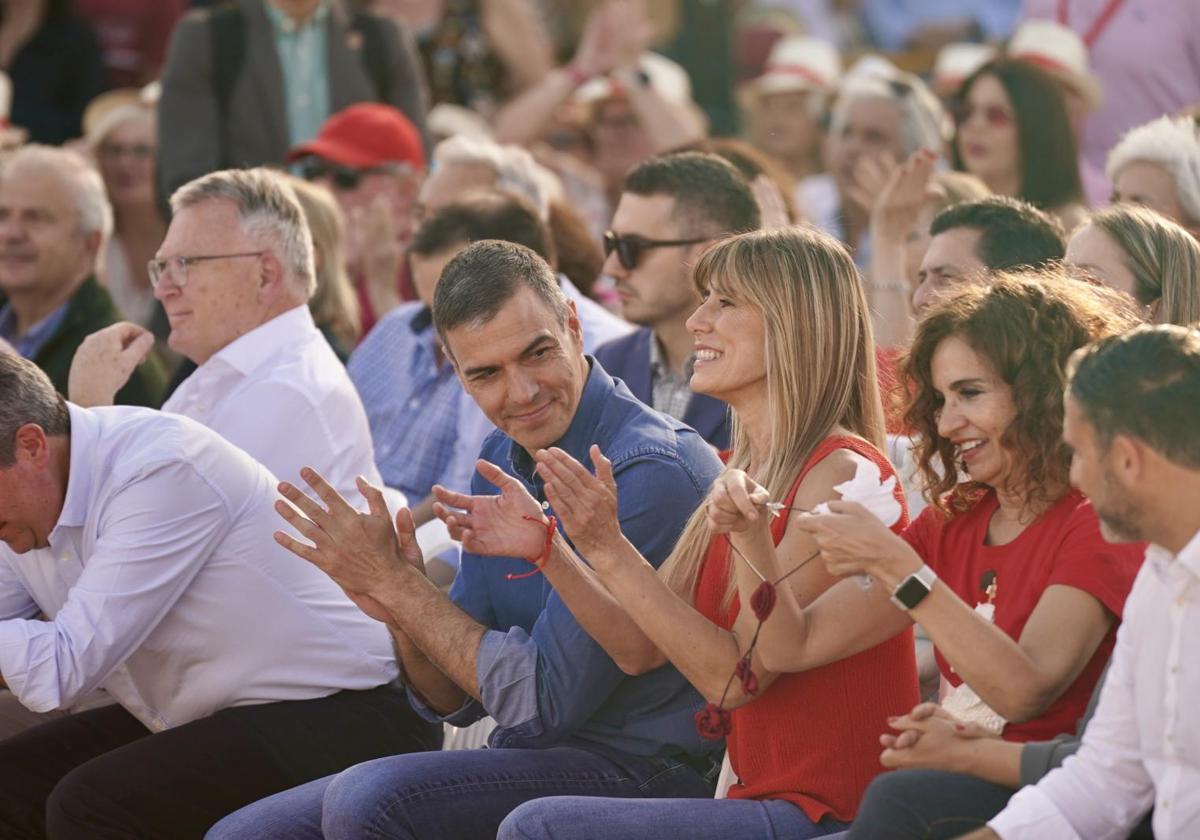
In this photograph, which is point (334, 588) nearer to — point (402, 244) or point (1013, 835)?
point (1013, 835)

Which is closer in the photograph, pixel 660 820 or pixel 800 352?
pixel 660 820

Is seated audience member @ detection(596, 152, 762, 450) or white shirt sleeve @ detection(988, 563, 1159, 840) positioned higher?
seated audience member @ detection(596, 152, 762, 450)

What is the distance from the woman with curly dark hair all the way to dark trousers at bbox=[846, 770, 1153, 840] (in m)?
0.17

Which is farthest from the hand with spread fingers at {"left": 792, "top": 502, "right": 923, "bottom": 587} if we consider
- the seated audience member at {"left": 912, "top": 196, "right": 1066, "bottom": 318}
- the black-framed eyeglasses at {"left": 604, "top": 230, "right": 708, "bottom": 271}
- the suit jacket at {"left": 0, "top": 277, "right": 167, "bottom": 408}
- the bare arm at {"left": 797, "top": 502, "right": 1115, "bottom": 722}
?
the suit jacket at {"left": 0, "top": 277, "right": 167, "bottom": 408}

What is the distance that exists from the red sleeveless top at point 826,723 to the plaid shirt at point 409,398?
2527mm

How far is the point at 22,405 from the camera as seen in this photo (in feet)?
13.8

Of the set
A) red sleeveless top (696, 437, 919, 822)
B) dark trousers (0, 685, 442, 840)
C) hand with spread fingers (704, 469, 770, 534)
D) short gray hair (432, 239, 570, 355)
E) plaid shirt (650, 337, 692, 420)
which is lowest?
dark trousers (0, 685, 442, 840)

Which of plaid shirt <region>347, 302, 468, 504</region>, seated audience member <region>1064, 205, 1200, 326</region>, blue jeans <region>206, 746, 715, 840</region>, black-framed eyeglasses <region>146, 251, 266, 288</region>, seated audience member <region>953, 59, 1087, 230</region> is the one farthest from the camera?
seated audience member <region>953, 59, 1087, 230</region>

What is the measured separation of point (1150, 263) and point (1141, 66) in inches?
158

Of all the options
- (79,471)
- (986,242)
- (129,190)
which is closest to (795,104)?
(129,190)

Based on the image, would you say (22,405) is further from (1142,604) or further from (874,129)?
(874,129)

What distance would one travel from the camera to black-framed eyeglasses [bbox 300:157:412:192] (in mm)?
7523

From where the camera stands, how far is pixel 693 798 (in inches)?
148

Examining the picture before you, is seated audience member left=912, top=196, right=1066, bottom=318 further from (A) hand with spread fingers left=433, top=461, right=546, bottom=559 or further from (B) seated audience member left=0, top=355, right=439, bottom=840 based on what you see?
(B) seated audience member left=0, top=355, right=439, bottom=840
